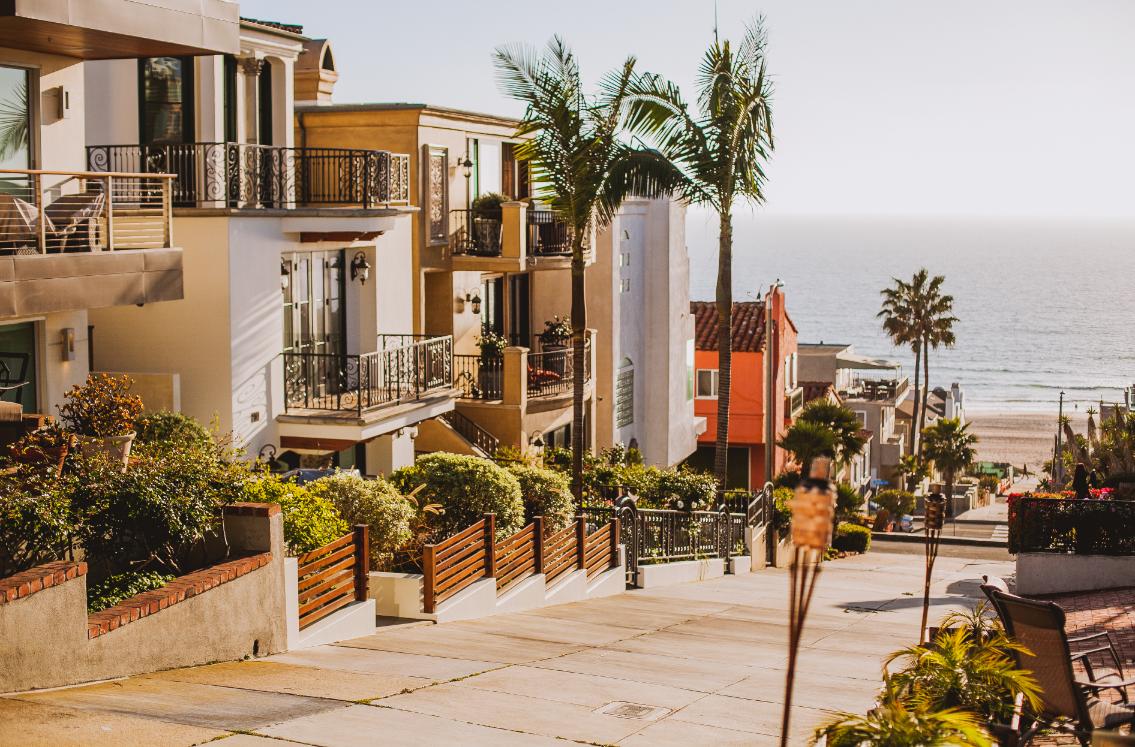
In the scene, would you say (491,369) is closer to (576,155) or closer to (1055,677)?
(576,155)

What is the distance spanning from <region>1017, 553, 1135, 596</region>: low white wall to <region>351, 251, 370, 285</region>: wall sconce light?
12175mm

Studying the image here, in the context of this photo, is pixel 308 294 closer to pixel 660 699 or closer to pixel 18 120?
pixel 18 120

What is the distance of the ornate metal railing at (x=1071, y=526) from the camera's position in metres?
19.3

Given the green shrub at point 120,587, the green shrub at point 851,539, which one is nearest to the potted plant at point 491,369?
the green shrub at point 851,539

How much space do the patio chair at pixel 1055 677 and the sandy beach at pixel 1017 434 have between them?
93.1 m

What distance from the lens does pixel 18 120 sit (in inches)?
642

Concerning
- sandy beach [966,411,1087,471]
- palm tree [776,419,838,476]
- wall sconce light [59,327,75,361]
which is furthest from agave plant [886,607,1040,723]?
sandy beach [966,411,1087,471]

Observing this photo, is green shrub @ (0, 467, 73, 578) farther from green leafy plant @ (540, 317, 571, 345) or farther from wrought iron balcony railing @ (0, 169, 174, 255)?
green leafy plant @ (540, 317, 571, 345)

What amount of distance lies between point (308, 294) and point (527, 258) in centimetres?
721

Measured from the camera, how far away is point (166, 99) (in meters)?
21.0

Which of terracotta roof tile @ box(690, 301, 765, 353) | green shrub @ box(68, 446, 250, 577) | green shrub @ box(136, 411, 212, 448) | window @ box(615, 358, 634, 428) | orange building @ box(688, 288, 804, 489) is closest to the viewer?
green shrub @ box(68, 446, 250, 577)

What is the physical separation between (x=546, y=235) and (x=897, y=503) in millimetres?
34656

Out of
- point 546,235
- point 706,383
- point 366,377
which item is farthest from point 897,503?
point 366,377

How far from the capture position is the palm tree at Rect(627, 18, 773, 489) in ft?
82.7
